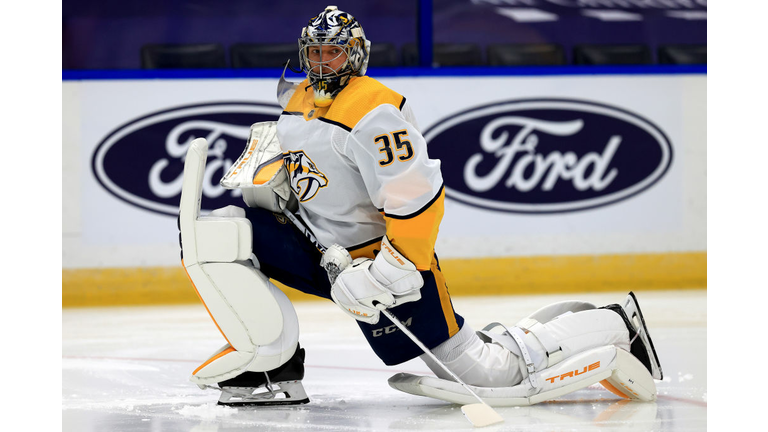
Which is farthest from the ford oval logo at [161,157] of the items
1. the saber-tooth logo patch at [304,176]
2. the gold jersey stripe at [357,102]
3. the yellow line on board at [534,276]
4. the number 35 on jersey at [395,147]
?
the number 35 on jersey at [395,147]

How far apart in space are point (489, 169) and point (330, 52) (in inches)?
99.6

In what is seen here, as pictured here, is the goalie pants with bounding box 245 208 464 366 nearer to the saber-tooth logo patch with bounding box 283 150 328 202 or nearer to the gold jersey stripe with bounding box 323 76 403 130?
the saber-tooth logo patch with bounding box 283 150 328 202

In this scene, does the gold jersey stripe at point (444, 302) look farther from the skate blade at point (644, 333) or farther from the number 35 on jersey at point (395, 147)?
the skate blade at point (644, 333)

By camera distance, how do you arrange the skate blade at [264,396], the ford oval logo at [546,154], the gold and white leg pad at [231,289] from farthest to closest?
the ford oval logo at [546,154], the skate blade at [264,396], the gold and white leg pad at [231,289]

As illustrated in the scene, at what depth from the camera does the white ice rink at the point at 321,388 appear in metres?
1.85

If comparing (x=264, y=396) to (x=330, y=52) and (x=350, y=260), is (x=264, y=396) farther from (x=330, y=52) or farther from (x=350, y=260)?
(x=330, y=52)

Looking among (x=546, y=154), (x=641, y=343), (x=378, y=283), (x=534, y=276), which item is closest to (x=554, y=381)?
(x=641, y=343)

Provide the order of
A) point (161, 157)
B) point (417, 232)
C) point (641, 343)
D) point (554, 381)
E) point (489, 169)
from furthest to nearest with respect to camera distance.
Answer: point (489, 169) → point (161, 157) → point (641, 343) → point (554, 381) → point (417, 232)

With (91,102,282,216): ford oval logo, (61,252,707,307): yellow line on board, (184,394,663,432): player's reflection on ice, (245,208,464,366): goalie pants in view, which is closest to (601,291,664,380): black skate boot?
(184,394,663,432): player's reflection on ice

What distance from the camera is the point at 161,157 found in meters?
4.17

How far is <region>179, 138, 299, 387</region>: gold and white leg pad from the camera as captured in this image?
188 centimetres

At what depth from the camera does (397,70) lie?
435cm

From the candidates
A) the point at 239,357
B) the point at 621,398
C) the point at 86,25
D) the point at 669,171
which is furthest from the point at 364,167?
the point at 86,25

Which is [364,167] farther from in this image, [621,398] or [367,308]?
[621,398]
